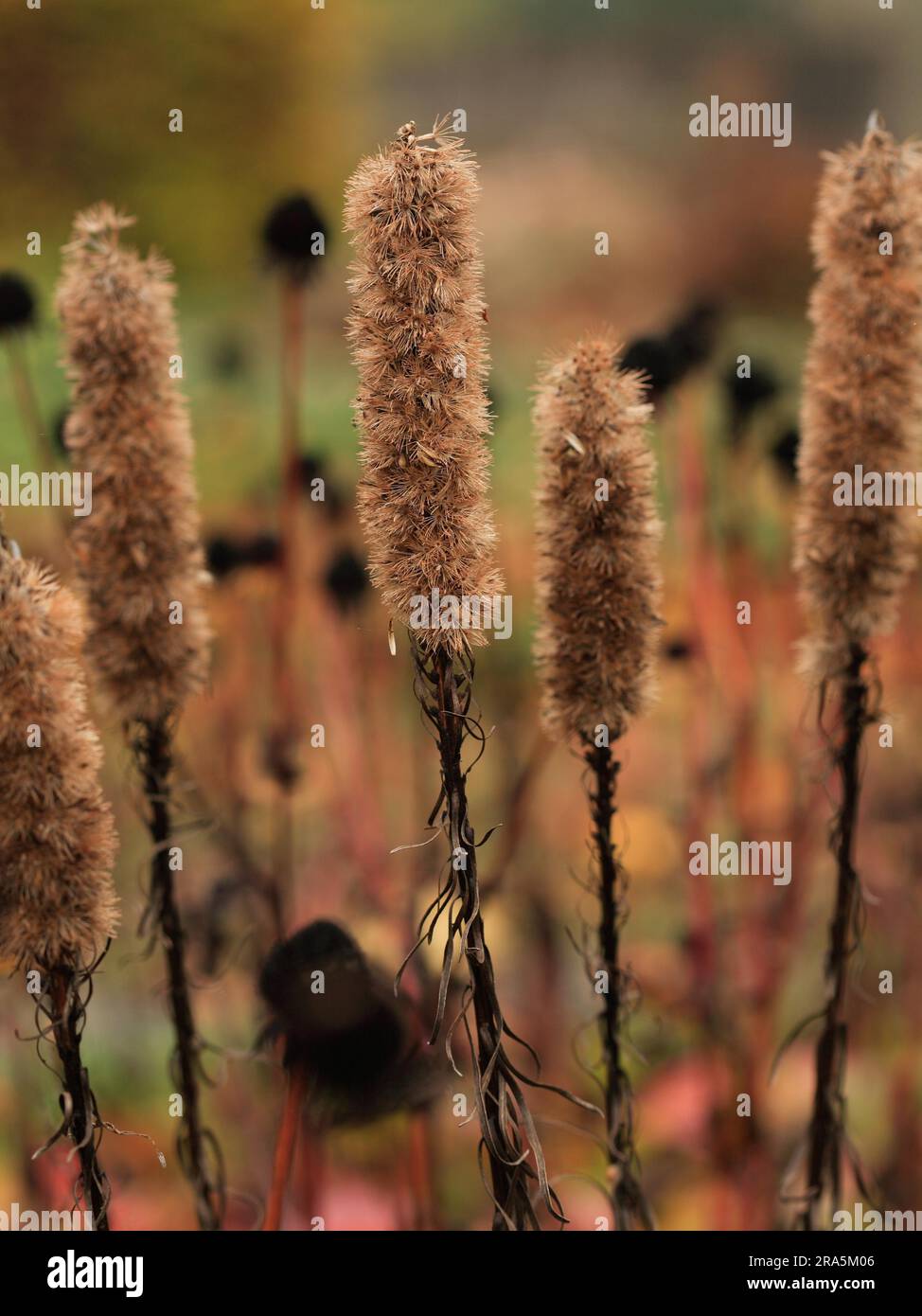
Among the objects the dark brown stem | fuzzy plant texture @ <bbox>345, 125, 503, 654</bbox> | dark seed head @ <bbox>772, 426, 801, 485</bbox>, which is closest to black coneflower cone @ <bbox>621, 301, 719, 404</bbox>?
dark seed head @ <bbox>772, 426, 801, 485</bbox>

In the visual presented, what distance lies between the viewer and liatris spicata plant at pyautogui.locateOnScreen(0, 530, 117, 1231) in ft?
1.84

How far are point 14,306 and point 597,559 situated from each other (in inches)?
21.6

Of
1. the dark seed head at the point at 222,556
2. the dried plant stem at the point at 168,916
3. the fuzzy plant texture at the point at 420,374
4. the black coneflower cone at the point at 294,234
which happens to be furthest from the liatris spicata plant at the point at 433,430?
the dark seed head at the point at 222,556

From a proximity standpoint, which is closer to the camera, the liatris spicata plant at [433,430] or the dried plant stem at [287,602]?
the liatris spicata plant at [433,430]

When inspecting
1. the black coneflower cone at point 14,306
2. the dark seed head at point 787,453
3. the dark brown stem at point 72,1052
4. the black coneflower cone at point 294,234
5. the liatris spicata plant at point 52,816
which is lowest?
the dark brown stem at point 72,1052

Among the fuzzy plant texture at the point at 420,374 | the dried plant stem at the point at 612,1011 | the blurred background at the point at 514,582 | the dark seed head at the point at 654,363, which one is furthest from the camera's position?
the blurred background at the point at 514,582

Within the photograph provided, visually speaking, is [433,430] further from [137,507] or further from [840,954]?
[840,954]

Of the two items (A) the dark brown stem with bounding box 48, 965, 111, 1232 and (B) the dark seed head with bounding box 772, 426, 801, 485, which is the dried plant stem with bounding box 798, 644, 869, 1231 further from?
(A) the dark brown stem with bounding box 48, 965, 111, 1232

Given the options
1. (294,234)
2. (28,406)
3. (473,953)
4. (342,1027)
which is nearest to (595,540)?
(473,953)

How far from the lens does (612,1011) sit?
690mm

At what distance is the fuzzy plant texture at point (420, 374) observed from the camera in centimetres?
54

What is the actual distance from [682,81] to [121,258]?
58cm

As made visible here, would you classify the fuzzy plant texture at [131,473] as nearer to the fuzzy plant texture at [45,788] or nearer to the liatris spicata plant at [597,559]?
the fuzzy plant texture at [45,788]
